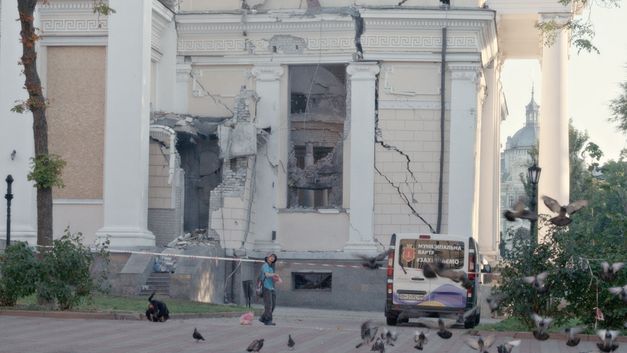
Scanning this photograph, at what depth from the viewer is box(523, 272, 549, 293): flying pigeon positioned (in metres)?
23.1

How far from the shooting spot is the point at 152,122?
41.6 metres

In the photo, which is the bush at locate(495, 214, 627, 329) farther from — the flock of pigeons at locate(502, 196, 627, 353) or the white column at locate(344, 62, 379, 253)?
the white column at locate(344, 62, 379, 253)

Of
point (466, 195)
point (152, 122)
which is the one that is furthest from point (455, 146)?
point (152, 122)

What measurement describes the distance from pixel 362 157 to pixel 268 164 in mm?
2996

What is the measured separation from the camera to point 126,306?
101 feet

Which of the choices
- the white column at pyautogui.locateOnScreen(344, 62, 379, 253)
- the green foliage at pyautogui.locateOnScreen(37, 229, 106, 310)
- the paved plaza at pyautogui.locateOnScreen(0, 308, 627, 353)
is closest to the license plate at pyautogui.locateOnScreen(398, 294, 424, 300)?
the paved plaza at pyautogui.locateOnScreen(0, 308, 627, 353)

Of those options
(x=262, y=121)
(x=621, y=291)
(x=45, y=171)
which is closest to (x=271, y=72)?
(x=262, y=121)

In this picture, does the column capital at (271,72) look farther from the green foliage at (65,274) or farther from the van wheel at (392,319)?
the green foliage at (65,274)

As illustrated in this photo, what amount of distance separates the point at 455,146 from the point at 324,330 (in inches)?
634

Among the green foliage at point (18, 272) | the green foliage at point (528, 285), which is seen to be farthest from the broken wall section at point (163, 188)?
the green foliage at point (528, 285)

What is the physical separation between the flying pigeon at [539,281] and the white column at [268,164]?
17299mm

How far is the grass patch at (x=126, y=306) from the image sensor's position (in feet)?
93.5

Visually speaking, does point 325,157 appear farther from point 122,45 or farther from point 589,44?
point 589,44

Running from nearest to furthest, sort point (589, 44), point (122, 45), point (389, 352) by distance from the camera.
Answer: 1. point (389, 352)
2. point (589, 44)
3. point (122, 45)
